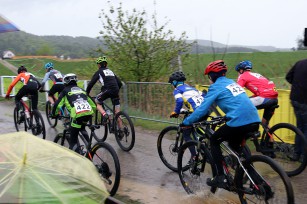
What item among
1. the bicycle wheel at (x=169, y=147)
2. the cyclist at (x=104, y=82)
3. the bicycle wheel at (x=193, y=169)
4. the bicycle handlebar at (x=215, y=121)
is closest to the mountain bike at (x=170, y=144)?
the bicycle wheel at (x=169, y=147)

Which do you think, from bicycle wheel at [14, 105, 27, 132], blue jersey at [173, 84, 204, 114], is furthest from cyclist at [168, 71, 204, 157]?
bicycle wheel at [14, 105, 27, 132]

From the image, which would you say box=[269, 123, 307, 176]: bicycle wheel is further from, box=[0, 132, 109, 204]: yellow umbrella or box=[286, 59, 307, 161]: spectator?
box=[0, 132, 109, 204]: yellow umbrella

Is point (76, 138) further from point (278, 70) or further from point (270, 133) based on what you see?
point (278, 70)

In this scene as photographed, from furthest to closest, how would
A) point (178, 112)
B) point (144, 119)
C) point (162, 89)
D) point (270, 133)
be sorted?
point (144, 119) → point (162, 89) → point (270, 133) → point (178, 112)

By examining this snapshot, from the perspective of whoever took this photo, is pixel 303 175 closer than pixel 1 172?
No

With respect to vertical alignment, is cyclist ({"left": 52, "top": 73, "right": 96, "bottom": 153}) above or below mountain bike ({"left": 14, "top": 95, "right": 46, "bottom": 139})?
above

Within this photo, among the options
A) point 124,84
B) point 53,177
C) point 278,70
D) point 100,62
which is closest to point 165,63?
point 124,84

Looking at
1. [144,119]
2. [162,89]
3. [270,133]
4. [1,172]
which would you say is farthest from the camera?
[144,119]

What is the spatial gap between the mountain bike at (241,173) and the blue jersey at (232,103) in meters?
0.28

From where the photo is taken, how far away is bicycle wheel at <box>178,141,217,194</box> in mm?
5699

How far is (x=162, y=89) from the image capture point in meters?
10.9

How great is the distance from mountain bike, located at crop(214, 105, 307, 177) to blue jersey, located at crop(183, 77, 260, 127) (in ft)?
5.22

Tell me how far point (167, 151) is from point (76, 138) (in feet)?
5.61

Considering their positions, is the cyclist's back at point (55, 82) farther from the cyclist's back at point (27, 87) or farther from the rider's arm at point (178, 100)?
the rider's arm at point (178, 100)
